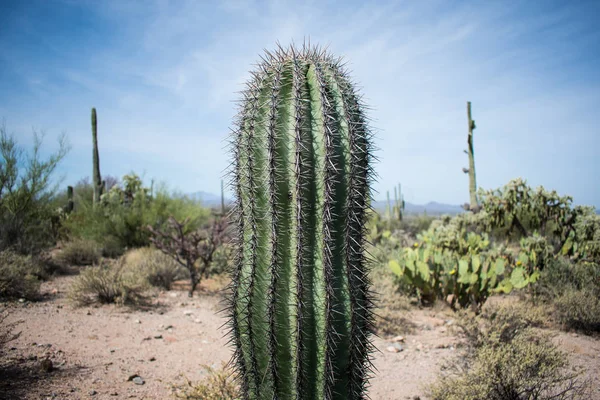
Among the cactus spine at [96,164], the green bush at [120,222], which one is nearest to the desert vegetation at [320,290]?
the green bush at [120,222]

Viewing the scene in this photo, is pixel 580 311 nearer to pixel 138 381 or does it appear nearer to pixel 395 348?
pixel 395 348

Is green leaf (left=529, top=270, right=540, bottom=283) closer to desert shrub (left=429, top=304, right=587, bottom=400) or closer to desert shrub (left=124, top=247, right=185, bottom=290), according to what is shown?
desert shrub (left=429, top=304, right=587, bottom=400)

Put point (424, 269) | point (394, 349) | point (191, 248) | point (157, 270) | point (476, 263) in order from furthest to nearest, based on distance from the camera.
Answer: point (157, 270) < point (191, 248) < point (424, 269) < point (476, 263) < point (394, 349)

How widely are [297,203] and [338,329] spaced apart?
0.77m

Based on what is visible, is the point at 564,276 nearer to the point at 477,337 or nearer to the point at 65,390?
the point at 477,337

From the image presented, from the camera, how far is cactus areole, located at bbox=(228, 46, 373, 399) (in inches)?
86.4

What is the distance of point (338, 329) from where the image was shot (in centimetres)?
223

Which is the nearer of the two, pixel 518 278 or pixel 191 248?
pixel 518 278

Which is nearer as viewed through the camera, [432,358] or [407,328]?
[432,358]

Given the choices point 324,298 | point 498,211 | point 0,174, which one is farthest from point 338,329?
point 0,174

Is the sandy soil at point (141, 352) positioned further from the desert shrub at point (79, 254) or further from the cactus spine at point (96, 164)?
the cactus spine at point (96, 164)

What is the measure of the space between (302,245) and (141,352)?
3.14 metres

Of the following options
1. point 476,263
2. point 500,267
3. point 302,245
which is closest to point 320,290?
point 302,245

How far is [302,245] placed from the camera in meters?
2.18
